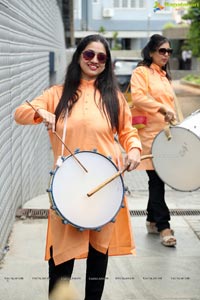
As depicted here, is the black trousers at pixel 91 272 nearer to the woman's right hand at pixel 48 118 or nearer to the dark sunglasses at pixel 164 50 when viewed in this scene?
the woman's right hand at pixel 48 118

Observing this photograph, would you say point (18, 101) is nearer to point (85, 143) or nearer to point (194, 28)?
point (85, 143)

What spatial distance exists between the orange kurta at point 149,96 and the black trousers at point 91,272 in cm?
183

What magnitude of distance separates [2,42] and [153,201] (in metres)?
1.86

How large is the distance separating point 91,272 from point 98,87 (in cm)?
105

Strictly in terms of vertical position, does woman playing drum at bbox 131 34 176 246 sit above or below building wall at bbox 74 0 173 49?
below

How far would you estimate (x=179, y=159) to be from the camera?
181 inches

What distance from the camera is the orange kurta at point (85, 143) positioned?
3.38 m

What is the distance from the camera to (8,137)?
5.22 metres

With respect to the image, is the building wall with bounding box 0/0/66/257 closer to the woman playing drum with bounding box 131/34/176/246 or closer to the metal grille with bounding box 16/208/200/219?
the metal grille with bounding box 16/208/200/219

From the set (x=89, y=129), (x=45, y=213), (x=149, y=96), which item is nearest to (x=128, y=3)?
(x=45, y=213)

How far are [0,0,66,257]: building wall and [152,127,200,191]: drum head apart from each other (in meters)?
1.21

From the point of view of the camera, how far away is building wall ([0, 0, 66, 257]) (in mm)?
4918

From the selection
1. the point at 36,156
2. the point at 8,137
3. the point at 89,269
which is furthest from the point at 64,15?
the point at 89,269

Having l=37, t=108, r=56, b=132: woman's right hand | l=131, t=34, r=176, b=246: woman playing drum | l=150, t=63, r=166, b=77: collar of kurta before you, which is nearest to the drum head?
l=131, t=34, r=176, b=246: woman playing drum
